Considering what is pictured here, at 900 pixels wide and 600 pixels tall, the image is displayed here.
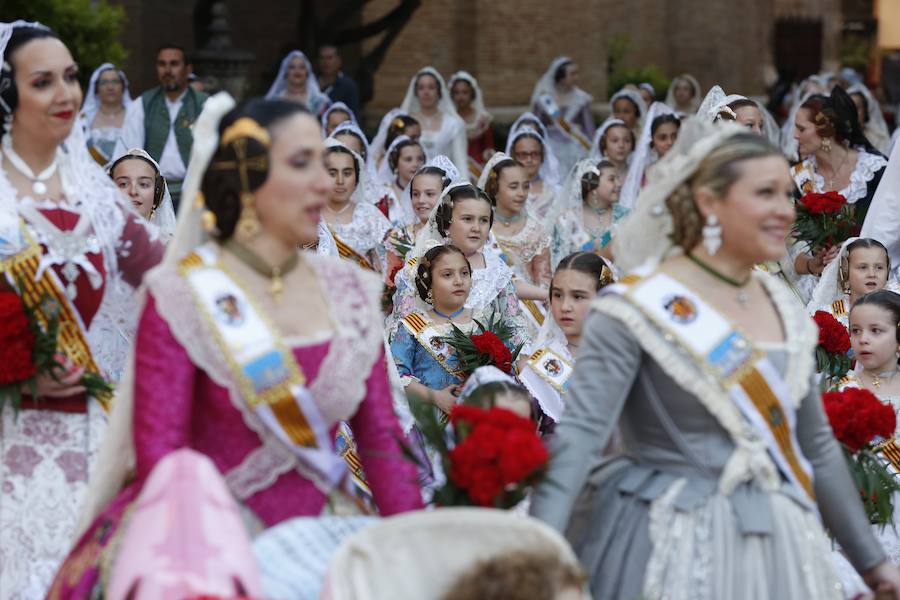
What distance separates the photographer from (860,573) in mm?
4363

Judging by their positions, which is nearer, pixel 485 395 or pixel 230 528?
pixel 230 528

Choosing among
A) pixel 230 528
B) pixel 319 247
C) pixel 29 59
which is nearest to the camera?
pixel 230 528

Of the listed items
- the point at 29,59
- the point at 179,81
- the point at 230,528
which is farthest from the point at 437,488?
the point at 179,81

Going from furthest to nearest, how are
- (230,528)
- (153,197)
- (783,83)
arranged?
(783,83), (153,197), (230,528)

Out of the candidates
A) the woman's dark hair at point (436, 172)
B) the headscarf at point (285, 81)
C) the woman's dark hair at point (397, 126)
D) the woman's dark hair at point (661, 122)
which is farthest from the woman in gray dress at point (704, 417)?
the headscarf at point (285, 81)

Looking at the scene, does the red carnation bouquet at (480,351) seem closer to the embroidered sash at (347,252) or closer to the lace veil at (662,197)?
the embroidered sash at (347,252)

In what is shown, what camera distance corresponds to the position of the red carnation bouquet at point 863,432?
4848 mm

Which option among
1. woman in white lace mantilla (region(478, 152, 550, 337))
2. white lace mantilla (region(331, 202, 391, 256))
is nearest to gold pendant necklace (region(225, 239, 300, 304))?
white lace mantilla (region(331, 202, 391, 256))

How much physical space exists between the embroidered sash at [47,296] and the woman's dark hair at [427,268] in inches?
141

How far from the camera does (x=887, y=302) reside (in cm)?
745

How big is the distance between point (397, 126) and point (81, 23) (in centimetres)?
295

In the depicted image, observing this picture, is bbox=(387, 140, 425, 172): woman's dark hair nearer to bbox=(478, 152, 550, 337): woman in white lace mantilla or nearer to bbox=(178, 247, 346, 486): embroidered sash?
bbox=(478, 152, 550, 337): woman in white lace mantilla

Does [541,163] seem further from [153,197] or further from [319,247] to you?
[153,197]

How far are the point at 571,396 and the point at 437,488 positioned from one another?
0.42 metres
